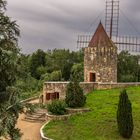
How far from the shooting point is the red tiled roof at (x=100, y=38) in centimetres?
3803

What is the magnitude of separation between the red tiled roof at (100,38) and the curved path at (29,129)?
429 inches

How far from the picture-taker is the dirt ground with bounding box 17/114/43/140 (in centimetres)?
2526

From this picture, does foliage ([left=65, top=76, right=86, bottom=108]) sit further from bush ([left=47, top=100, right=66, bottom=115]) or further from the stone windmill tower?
the stone windmill tower

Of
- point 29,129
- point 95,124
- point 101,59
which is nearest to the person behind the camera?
point 95,124

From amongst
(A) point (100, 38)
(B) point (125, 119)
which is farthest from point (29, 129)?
(A) point (100, 38)

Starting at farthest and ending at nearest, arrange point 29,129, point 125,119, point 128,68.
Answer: point 128,68 → point 29,129 → point 125,119

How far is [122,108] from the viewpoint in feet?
79.2

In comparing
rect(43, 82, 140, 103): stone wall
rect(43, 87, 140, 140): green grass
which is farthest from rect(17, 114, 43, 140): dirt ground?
rect(43, 82, 140, 103): stone wall

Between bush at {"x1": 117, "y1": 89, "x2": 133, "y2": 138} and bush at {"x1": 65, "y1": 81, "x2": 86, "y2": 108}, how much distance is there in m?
5.40

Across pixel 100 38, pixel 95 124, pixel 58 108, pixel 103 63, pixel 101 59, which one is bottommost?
pixel 95 124

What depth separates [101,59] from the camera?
124 ft

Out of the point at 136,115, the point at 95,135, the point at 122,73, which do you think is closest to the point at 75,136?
the point at 95,135

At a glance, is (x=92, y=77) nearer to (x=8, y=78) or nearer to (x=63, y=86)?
(x=63, y=86)

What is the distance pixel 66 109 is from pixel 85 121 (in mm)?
2662
